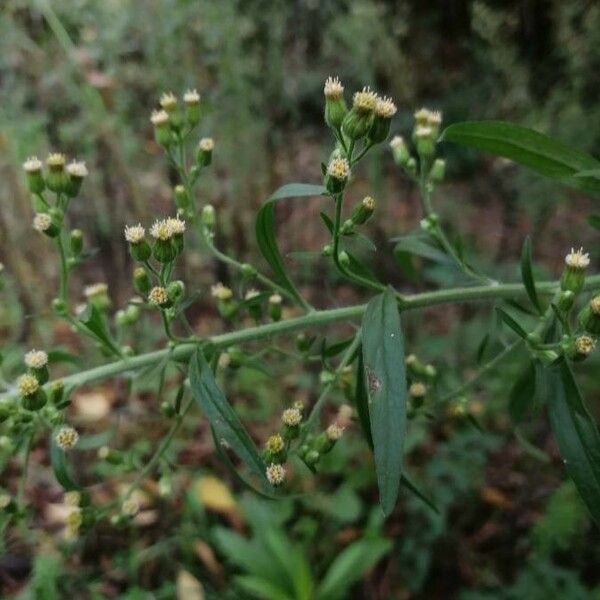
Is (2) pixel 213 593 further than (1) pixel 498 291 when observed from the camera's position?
Yes

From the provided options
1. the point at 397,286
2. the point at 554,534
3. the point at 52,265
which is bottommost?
the point at 554,534

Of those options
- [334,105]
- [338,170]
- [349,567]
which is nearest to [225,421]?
[338,170]

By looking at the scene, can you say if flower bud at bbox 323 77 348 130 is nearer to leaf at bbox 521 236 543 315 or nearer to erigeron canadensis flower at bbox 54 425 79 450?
leaf at bbox 521 236 543 315

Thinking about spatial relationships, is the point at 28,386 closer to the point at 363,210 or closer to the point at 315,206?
the point at 363,210

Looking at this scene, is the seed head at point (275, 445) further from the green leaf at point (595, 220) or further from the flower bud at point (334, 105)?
the green leaf at point (595, 220)

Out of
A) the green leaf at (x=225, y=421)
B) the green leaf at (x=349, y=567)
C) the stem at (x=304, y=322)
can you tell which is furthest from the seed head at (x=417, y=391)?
the green leaf at (x=349, y=567)

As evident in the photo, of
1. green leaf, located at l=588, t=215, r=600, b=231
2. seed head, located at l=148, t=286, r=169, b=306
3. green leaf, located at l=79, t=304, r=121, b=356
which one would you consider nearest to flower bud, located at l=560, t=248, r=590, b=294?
green leaf, located at l=588, t=215, r=600, b=231

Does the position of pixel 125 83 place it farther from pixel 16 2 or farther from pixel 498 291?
pixel 498 291

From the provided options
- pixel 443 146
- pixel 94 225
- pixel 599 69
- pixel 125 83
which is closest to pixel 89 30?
pixel 125 83
